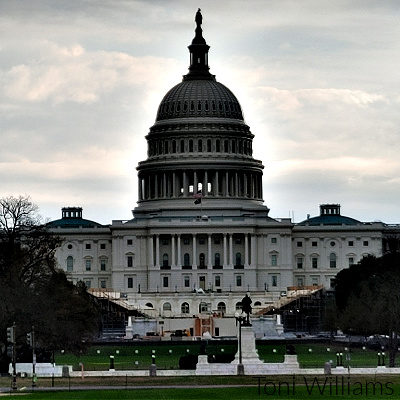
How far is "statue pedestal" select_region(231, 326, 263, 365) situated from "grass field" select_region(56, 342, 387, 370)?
10.5ft

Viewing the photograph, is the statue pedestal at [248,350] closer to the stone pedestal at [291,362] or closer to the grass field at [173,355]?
the stone pedestal at [291,362]

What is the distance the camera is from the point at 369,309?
550 ft

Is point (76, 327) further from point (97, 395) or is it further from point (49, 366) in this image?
point (97, 395)

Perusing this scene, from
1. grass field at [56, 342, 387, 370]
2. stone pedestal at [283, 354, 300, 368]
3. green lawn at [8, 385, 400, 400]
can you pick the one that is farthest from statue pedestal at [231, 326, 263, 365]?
green lawn at [8, 385, 400, 400]

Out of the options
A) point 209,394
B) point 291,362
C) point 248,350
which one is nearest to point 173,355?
point 248,350

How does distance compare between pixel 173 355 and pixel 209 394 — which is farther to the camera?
pixel 173 355

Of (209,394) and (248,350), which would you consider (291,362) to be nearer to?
(248,350)

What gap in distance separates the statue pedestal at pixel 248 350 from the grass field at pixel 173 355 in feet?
10.5

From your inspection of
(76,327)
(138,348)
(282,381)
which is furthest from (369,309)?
(282,381)

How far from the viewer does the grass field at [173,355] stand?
5433 inches

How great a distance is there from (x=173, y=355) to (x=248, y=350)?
2608 cm

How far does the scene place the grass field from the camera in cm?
13800

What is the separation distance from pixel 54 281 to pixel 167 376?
126ft

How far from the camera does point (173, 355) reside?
524ft
